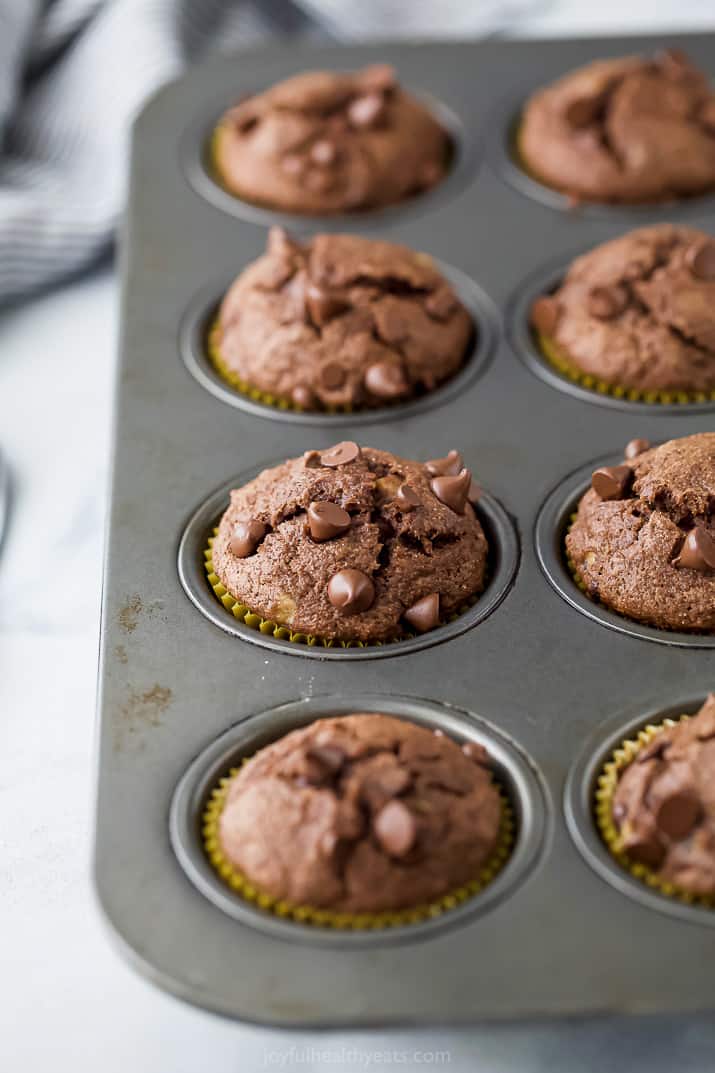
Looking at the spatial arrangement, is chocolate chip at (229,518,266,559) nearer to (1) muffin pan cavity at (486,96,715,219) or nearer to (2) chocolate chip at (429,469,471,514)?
(2) chocolate chip at (429,469,471,514)

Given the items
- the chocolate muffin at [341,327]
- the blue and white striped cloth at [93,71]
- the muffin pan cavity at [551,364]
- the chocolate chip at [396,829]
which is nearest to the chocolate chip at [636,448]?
the muffin pan cavity at [551,364]

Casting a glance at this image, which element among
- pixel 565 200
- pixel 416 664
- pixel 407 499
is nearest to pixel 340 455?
pixel 407 499

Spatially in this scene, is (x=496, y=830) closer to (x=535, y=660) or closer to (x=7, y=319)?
(x=535, y=660)

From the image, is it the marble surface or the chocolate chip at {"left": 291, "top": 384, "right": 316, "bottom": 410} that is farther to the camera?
the chocolate chip at {"left": 291, "top": 384, "right": 316, "bottom": 410}

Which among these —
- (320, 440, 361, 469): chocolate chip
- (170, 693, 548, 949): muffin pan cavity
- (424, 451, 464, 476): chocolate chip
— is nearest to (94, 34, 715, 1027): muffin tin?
(170, 693, 548, 949): muffin pan cavity

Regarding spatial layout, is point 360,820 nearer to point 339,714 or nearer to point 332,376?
point 339,714

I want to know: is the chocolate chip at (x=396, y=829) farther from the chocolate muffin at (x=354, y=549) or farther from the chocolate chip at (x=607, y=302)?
the chocolate chip at (x=607, y=302)
